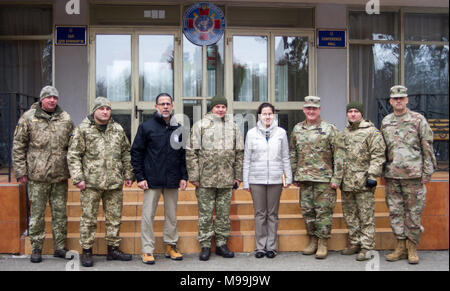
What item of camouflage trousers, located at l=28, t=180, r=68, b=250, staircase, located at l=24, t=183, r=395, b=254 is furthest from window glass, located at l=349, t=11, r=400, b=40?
camouflage trousers, located at l=28, t=180, r=68, b=250

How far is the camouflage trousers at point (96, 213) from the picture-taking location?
4.84 metres

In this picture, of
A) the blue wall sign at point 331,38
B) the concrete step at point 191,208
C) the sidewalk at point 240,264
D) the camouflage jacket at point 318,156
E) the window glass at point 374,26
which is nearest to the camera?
the sidewalk at point 240,264

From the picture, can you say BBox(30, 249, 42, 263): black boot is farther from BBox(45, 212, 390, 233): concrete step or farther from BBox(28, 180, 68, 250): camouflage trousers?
BBox(45, 212, 390, 233): concrete step

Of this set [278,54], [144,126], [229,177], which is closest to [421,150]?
[229,177]

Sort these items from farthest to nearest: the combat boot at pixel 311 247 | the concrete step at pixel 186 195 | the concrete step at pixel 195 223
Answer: the concrete step at pixel 186 195 < the concrete step at pixel 195 223 < the combat boot at pixel 311 247

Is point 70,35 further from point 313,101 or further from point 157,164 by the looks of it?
point 313,101

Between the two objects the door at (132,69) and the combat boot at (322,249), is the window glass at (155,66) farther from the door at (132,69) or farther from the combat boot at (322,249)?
the combat boot at (322,249)

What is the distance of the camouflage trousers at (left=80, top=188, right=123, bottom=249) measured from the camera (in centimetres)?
484

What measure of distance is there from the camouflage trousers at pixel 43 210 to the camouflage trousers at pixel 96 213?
0.34 meters

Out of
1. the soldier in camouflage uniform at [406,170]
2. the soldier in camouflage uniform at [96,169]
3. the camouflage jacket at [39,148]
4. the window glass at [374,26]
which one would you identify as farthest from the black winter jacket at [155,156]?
the window glass at [374,26]

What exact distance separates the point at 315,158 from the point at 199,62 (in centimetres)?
351

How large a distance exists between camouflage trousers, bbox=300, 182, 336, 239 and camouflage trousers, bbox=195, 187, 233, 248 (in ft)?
2.89

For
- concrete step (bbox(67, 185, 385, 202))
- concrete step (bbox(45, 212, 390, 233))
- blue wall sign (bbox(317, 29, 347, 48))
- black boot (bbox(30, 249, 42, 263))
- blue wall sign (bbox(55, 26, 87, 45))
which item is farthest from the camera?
blue wall sign (bbox(317, 29, 347, 48))

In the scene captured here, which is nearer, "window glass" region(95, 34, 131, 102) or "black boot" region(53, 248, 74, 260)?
"black boot" region(53, 248, 74, 260)
